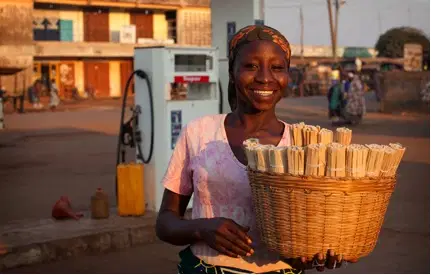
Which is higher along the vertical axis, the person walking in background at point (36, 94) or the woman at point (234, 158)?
the woman at point (234, 158)

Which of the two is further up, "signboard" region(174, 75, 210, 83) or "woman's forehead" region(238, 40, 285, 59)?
"woman's forehead" region(238, 40, 285, 59)

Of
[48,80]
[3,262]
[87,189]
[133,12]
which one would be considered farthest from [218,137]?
[133,12]

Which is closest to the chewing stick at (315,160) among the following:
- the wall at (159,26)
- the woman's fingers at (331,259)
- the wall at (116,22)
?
the woman's fingers at (331,259)

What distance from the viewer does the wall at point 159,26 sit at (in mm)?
48312

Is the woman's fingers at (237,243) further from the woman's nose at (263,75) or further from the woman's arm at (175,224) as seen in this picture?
the woman's nose at (263,75)

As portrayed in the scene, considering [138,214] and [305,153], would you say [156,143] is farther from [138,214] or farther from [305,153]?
[305,153]

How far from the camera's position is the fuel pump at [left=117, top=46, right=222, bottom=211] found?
7738 millimetres

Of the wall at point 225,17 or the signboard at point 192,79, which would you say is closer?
the signboard at point 192,79

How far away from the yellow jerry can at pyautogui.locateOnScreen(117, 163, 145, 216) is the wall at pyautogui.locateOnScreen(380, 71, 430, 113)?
20190 mm

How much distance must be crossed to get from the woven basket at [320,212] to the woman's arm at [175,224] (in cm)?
26

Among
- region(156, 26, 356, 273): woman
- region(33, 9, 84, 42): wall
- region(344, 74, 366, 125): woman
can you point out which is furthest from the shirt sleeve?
region(33, 9, 84, 42): wall

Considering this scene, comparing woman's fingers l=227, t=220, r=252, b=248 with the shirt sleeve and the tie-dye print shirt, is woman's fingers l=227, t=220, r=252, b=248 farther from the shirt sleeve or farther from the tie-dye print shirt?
the shirt sleeve

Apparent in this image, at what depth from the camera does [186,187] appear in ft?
8.00

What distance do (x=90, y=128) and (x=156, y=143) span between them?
14515 mm
